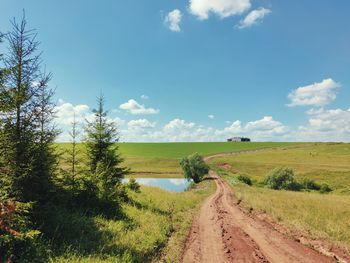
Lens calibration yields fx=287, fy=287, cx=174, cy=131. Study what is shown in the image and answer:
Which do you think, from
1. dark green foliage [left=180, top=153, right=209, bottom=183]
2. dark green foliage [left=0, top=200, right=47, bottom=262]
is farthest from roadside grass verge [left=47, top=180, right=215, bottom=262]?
dark green foliage [left=180, top=153, right=209, bottom=183]

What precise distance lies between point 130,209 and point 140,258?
24.3ft

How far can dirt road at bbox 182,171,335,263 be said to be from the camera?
1106cm

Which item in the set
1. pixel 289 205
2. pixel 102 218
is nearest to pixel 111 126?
pixel 102 218

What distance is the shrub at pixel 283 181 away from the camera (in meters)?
55.6

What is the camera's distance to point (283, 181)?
184ft

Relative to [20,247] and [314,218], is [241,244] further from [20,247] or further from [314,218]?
[20,247]

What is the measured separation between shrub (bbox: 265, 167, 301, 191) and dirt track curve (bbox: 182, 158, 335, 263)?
40938 millimetres

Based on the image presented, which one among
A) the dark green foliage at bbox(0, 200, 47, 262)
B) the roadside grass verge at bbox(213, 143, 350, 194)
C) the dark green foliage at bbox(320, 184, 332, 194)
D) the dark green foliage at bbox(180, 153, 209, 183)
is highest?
the dark green foliage at bbox(0, 200, 47, 262)

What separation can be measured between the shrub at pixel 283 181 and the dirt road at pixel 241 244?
134 ft

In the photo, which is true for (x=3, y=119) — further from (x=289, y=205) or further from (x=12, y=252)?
(x=289, y=205)

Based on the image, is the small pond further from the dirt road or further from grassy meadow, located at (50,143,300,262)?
grassy meadow, located at (50,143,300,262)

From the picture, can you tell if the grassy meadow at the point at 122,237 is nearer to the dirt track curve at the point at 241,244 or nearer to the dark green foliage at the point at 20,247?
the dark green foliage at the point at 20,247

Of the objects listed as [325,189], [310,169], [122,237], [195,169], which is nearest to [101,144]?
[122,237]

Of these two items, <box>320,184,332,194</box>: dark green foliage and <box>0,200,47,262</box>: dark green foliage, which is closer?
<box>0,200,47,262</box>: dark green foliage
